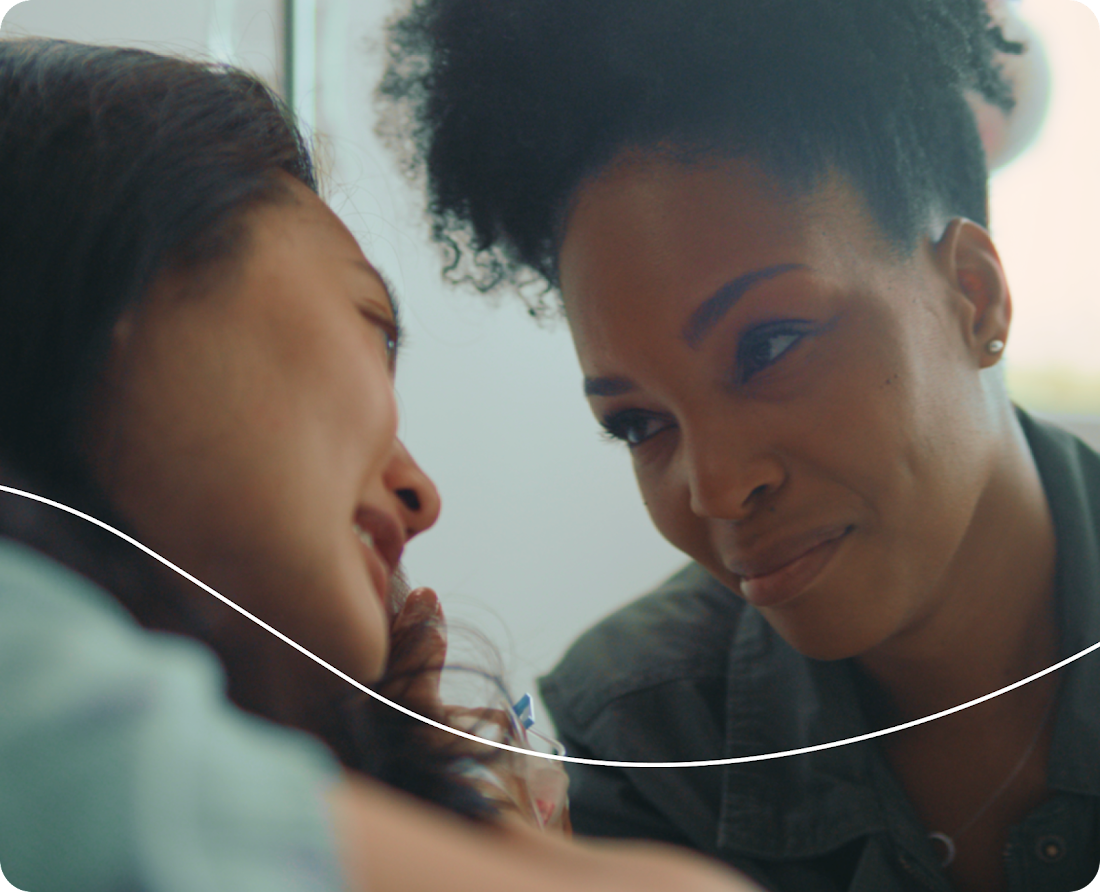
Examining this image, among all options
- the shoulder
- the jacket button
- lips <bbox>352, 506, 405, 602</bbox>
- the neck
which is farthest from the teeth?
the jacket button

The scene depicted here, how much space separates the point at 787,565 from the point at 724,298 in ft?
0.38

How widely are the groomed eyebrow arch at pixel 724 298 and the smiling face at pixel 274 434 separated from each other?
122 mm

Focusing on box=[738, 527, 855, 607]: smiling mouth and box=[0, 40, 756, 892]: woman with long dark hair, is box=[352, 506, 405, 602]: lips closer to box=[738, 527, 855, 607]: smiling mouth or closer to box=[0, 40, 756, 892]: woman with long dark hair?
box=[0, 40, 756, 892]: woman with long dark hair

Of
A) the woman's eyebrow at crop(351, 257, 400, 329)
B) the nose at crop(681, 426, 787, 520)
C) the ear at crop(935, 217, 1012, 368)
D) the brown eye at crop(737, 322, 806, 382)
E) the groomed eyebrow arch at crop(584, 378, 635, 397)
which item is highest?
the ear at crop(935, 217, 1012, 368)

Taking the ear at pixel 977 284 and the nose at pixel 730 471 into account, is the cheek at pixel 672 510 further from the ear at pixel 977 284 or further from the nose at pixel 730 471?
the ear at pixel 977 284

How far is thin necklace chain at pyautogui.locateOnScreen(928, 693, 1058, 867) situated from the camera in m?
0.43

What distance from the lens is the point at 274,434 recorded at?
333 mm

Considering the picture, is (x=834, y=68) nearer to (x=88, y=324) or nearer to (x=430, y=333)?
(x=430, y=333)

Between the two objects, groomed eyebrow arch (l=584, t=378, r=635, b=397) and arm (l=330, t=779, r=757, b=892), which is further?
Answer: groomed eyebrow arch (l=584, t=378, r=635, b=397)

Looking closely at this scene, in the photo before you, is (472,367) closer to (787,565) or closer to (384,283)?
(384,283)

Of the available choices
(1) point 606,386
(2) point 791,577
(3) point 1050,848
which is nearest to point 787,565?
(2) point 791,577

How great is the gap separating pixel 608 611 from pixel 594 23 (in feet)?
0.78

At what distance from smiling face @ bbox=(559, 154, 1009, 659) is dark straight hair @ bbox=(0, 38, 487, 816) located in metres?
0.13

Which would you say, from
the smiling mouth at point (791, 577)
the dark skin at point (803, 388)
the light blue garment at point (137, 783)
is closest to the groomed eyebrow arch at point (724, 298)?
the dark skin at point (803, 388)
